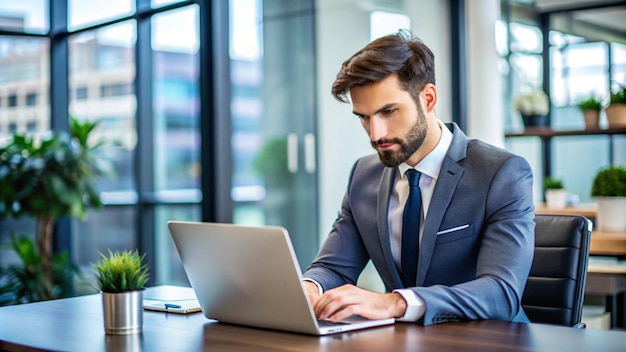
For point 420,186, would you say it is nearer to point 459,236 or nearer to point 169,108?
point 459,236

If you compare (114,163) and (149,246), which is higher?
(114,163)

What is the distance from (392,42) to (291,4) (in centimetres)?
282

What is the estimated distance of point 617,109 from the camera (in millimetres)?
4293

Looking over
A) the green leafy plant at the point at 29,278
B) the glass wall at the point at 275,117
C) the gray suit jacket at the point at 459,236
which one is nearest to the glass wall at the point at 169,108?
the glass wall at the point at 275,117

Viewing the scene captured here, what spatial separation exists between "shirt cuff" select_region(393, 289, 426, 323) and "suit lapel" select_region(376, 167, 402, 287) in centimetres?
40

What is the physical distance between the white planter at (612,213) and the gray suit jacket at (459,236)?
2.08 meters

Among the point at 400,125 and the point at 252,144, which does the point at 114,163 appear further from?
the point at 400,125

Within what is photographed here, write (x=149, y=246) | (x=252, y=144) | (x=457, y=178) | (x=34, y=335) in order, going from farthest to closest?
1. (x=149, y=246)
2. (x=252, y=144)
3. (x=457, y=178)
4. (x=34, y=335)

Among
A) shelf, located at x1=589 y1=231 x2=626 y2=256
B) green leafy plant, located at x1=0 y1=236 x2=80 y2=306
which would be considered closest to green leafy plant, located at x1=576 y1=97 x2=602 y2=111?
shelf, located at x1=589 y1=231 x2=626 y2=256

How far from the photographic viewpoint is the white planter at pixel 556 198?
4.46 metres

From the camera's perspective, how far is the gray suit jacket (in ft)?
5.96

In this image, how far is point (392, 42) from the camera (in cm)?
210

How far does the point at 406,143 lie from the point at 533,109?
286 centimetres

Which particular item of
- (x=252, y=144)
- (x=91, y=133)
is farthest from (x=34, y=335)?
(x=91, y=133)
